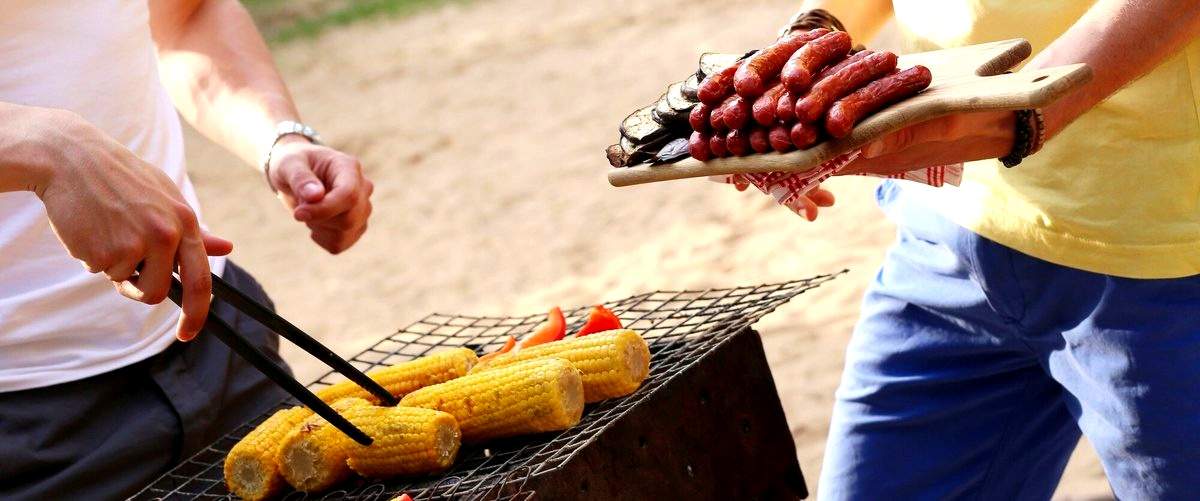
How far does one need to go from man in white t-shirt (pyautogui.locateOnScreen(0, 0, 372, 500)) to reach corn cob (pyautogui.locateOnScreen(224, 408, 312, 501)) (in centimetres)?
24

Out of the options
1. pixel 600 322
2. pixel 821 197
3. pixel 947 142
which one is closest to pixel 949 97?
pixel 947 142

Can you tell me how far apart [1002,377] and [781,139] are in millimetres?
866

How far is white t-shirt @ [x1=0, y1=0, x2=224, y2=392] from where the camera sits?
2377 millimetres

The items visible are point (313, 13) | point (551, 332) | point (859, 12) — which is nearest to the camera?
point (859, 12)

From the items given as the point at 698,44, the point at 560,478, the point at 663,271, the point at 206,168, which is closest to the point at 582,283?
the point at 663,271

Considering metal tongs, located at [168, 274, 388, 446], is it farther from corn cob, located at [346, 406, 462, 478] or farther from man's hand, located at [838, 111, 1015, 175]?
man's hand, located at [838, 111, 1015, 175]

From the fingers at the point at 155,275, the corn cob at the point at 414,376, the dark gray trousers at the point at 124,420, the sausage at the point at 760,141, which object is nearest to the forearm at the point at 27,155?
the fingers at the point at 155,275

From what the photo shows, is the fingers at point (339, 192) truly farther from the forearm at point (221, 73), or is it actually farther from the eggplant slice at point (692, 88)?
the eggplant slice at point (692, 88)

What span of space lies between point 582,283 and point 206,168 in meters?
4.96

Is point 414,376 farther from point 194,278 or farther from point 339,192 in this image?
point 194,278

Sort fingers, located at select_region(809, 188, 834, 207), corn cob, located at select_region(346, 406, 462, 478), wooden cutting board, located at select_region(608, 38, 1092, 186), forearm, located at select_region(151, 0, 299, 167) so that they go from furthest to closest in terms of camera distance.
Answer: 1. forearm, located at select_region(151, 0, 299, 167)
2. fingers, located at select_region(809, 188, 834, 207)
3. corn cob, located at select_region(346, 406, 462, 478)
4. wooden cutting board, located at select_region(608, 38, 1092, 186)

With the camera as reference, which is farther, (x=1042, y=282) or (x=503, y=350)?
(x=503, y=350)

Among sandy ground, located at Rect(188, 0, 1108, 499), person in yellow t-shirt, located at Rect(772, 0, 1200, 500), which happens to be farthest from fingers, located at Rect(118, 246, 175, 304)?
sandy ground, located at Rect(188, 0, 1108, 499)

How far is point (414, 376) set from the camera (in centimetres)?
260
